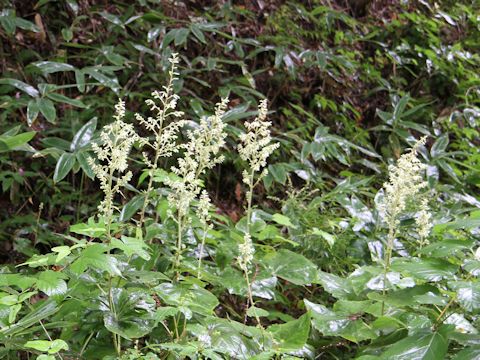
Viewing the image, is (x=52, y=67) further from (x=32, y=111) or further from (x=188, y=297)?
(x=188, y=297)

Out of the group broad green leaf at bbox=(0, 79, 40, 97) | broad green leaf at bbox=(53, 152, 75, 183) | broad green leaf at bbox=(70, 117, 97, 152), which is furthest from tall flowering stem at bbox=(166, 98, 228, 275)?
broad green leaf at bbox=(0, 79, 40, 97)

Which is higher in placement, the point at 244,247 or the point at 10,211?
the point at 244,247

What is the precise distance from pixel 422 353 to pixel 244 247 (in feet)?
1.60

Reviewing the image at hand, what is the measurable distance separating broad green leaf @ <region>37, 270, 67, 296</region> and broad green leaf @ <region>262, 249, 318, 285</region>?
691 mm

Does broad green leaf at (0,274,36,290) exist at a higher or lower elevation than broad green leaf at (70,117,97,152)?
higher

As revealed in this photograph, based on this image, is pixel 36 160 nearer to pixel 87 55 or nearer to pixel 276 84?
pixel 87 55

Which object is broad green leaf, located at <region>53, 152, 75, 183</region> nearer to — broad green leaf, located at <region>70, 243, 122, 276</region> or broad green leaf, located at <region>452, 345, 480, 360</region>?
broad green leaf, located at <region>70, 243, 122, 276</region>

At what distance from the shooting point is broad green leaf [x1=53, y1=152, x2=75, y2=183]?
223 centimetres

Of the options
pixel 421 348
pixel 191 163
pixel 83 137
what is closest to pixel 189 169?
pixel 191 163

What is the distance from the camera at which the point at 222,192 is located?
11.2 ft

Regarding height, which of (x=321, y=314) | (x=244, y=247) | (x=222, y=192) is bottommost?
(x=222, y=192)

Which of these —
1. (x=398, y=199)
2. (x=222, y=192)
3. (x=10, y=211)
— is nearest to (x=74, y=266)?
(x=398, y=199)

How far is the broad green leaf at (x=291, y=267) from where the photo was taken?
175 centimetres

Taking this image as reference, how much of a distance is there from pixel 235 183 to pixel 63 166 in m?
1.35
